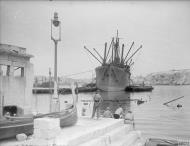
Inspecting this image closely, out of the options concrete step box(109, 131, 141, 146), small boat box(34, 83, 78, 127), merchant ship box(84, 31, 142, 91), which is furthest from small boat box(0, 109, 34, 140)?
merchant ship box(84, 31, 142, 91)

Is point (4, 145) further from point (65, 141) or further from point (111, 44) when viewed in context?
point (111, 44)

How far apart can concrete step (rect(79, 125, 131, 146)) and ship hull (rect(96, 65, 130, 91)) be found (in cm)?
7364

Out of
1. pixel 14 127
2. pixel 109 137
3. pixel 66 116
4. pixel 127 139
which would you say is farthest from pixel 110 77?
pixel 14 127

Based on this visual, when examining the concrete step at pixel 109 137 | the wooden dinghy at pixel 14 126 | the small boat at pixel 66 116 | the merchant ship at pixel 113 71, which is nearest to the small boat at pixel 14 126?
the wooden dinghy at pixel 14 126

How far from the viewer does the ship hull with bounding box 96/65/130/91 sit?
8975 cm

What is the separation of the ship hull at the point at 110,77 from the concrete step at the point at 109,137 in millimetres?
73643

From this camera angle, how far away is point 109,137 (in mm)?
Answer: 13133

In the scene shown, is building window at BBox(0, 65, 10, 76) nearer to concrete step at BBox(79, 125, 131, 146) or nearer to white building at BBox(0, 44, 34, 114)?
white building at BBox(0, 44, 34, 114)

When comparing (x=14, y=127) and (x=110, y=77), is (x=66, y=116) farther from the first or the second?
(x=110, y=77)

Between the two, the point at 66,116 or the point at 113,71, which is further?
the point at 113,71

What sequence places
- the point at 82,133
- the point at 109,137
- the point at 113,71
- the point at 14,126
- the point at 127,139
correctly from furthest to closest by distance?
the point at 113,71 < the point at 127,139 < the point at 109,137 < the point at 82,133 < the point at 14,126

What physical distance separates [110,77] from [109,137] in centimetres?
7787

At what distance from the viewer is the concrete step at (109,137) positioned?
463 inches

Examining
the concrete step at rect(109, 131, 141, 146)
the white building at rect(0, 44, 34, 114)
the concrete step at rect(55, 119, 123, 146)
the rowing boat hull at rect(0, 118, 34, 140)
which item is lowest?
the concrete step at rect(109, 131, 141, 146)
